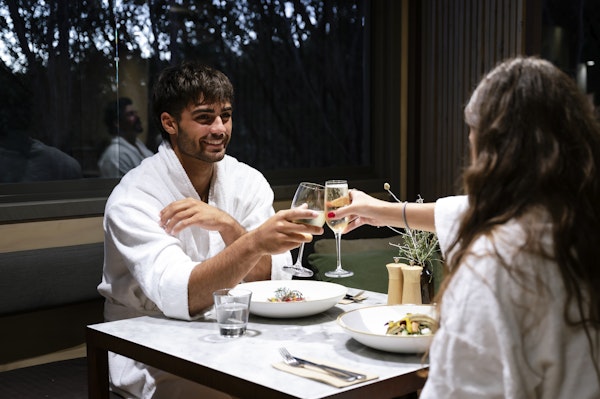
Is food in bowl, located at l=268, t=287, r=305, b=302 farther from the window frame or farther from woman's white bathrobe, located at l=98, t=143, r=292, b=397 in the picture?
the window frame

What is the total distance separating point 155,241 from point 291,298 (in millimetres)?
444

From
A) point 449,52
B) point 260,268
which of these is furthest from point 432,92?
point 260,268

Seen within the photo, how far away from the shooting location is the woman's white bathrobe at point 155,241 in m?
2.19

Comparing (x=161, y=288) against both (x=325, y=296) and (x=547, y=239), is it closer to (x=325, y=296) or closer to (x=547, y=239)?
(x=325, y=296)

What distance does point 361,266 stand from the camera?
146 inches

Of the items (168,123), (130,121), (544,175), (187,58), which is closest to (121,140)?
(130,121)

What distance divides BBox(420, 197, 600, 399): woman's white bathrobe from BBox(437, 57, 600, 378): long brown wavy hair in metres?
0.02

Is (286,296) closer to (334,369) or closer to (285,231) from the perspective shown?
(285,231)

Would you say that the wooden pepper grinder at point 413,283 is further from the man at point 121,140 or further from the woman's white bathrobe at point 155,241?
the man at point 121,140

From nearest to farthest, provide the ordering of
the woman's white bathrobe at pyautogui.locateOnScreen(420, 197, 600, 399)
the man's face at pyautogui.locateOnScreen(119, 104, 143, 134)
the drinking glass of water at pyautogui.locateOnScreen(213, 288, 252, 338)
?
the woman's white bathrobe at pyautogui.locateOnScreen(420, 197, 600, 399)
the drinking glass of water at pyautogui.locateOnScreen(213, 288, 252, 338)
the man's face at pyautogui.locateOnScreen(119, 104, 143, 134)

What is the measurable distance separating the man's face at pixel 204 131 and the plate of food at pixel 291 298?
1.76 ft

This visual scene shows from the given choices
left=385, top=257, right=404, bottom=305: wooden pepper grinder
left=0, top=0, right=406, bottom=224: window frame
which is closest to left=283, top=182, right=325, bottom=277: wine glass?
left=385, top=257, right=404, bottom=305: wooden pepper grinder

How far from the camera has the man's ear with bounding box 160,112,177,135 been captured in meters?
2.67

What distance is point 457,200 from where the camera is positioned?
1.76 m
